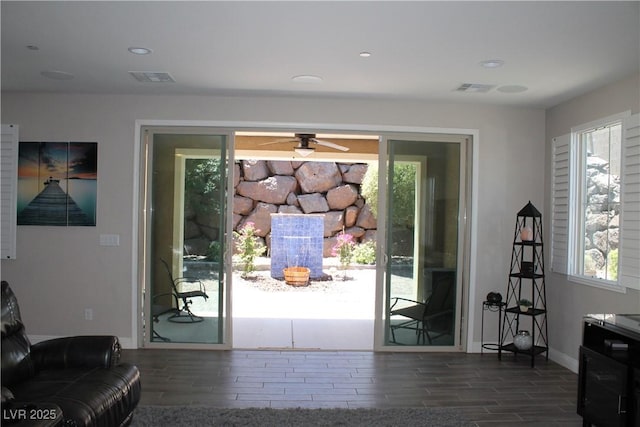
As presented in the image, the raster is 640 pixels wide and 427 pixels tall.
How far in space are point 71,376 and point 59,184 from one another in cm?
282

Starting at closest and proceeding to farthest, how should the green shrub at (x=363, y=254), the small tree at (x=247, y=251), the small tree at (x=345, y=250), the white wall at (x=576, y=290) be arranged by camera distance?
the white wall at (x=576, y=290)
the small tree at (x=247, y=251)
the small tree at (x=345, y=250)
the green shrub at (x=363, y=254)

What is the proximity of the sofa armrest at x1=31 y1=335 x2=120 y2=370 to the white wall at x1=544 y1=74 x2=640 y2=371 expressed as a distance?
154 inches

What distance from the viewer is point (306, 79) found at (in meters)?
4.57

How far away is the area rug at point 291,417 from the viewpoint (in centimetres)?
347

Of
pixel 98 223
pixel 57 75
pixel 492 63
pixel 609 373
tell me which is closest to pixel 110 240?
pixel 98 223

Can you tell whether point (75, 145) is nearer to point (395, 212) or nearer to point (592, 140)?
point (395, 212)

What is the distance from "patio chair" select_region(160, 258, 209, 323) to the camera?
5.42 meters

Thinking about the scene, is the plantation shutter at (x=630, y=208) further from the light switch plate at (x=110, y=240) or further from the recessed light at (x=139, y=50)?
the light switch plate at (x=110, y=240)

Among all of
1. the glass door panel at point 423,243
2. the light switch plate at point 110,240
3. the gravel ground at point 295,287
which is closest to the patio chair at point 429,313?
the glass door panel at point 423,243

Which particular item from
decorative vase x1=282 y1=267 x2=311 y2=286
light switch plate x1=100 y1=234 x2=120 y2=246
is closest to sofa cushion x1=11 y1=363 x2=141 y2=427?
light switch plate x1=100 y1=234 x2=120 y2=246

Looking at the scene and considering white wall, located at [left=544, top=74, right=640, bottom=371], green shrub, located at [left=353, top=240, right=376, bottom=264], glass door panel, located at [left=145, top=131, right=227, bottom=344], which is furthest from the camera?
green shrub, located at [left=353, top=240, right=376, bottom=264]

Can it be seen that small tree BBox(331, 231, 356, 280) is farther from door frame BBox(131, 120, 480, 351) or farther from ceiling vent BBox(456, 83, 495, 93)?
ceiling vent BBox(456, 83, 495, 93)

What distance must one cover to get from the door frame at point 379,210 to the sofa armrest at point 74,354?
2004 mm

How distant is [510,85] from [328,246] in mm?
9347
